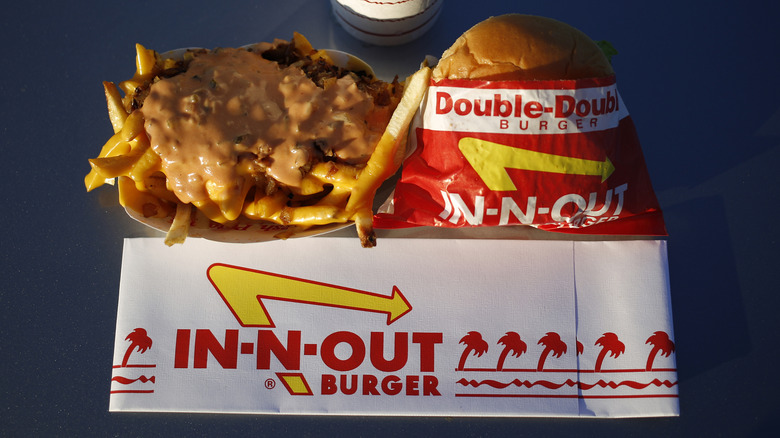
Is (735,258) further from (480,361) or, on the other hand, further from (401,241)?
(401,241)

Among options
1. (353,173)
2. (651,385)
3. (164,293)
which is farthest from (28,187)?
(651,385)

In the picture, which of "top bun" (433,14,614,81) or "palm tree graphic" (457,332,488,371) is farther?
"palm tree graphic" (457,332,488,371)

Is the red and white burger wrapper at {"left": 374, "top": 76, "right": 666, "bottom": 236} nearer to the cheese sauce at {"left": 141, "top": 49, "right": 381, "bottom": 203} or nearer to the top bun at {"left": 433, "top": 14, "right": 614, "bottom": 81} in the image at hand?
the top bun at {"left": 433, "top": 14, "right": 614, "bottom": 81}

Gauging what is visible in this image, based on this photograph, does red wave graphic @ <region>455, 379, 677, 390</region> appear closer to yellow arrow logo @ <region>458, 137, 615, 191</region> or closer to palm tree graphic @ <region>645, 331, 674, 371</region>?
palm tree graphic @ <region>645, 331, 674, 371</region>

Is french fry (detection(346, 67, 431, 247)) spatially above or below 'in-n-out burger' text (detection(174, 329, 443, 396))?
above

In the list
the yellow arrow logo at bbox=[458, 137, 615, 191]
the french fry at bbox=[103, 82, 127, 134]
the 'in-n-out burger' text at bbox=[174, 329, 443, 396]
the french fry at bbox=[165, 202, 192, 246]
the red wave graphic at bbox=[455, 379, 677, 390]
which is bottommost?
the red wave graphic at bbox=[455, 379, 677, 390]

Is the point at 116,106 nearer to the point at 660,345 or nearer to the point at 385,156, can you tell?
the point at 385,156

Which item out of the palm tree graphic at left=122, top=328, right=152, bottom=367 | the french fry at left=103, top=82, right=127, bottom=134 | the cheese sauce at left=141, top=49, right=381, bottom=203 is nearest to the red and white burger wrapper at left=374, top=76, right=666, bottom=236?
the cheese sauce at left=141, top=49, right=381, bottom=203
